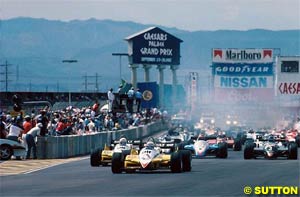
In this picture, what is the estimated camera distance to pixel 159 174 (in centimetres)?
2697

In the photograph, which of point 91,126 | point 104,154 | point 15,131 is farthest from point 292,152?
point 91,126

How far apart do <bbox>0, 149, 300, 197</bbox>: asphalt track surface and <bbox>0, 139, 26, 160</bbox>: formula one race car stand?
12.0ft

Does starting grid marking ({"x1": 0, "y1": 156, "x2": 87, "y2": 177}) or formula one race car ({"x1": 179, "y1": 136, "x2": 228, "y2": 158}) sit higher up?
formula one race car ({"x1": 179, "y1": 136, "x2": 228, "y2": 158})

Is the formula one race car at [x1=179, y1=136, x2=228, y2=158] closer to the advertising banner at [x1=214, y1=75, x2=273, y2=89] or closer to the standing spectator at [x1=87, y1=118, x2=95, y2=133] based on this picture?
the standing spectator at [x1=87, y1=118, x2=95, y2=133]

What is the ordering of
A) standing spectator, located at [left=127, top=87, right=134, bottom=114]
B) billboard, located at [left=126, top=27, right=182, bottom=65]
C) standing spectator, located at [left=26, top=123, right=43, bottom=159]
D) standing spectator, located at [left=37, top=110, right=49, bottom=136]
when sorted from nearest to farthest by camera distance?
1. standing spectator, located at [left=26, top=123, right=43, bottom=159]
2. standing spectator, located at [left=37, top=110, right=49, bottom=136]
3. standing spectator, located at [left=127, top=87, right=134, bottom=114]
4. billboard, located at [left=126, top=27, right=182, bottom=65]

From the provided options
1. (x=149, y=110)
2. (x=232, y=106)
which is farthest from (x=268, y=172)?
(x=232, y=106)

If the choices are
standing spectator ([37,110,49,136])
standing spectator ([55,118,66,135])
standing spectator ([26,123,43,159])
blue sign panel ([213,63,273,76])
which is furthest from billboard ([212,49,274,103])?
standing spectator ([26,123,43,159])

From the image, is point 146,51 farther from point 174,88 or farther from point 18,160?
point 18,160

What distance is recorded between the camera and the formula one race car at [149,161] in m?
27.4

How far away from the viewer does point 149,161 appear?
27531 millimetres

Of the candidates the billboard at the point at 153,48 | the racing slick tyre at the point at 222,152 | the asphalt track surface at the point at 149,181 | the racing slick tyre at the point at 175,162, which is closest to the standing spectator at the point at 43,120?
the asphalt track surface at the point at 149,181

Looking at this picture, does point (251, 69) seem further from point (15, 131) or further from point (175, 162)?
point (175, 162)

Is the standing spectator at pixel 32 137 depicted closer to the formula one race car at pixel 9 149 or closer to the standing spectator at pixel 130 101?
the formula one race car at pixel 9 149

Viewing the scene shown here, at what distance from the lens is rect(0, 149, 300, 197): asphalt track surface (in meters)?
21.3
